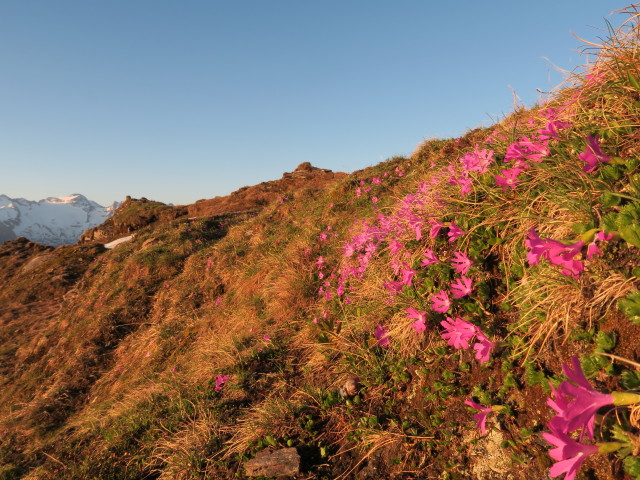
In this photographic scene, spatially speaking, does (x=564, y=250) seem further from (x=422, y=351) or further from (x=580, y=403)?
(x=422, y=351)

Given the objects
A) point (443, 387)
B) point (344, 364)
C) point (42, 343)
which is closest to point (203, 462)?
point (344, 364)

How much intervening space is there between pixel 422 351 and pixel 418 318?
321 mm

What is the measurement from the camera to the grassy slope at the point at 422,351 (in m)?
1.86

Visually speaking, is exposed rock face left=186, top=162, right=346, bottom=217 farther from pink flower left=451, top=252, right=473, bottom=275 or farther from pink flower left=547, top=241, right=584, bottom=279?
pink flower left=547, top=241, right=584, bottom=279

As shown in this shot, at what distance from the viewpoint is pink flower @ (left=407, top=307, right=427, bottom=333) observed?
268 centimetres

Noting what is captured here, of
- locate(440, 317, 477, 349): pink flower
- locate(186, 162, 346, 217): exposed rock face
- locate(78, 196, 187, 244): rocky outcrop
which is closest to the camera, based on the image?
locate(440, 317, 477, 349): pink flower

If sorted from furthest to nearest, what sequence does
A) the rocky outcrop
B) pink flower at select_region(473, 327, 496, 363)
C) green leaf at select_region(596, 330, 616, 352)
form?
the rocky outcrop
pink flower at select_region(473, 327, 496, 363)
green leaf at select_region(596, 330, 616, 352)

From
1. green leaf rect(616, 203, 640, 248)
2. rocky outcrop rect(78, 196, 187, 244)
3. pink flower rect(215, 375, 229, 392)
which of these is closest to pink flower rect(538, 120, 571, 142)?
green leaf rect(616, 203, 640, 248)

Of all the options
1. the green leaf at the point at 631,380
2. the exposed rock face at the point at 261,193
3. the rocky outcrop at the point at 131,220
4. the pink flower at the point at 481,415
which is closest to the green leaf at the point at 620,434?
the green leaf at the point at 631,380

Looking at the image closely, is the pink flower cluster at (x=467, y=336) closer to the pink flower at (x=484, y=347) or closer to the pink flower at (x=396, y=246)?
the pink flower at (x=484, y=347)

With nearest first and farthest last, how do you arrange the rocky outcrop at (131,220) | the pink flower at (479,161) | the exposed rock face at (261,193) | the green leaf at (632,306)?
1. the green leaf at (632,306)
2. the pink flower at (479,161)
3. the exposed rock face at (261,193)
4. the rocky outcrop at (131,220)

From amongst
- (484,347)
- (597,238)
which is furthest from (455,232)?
(597,238)

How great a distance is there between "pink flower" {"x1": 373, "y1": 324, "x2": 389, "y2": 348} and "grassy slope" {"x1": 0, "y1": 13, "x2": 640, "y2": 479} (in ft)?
0.23

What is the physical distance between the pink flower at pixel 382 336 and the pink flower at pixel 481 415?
37.2 inches
